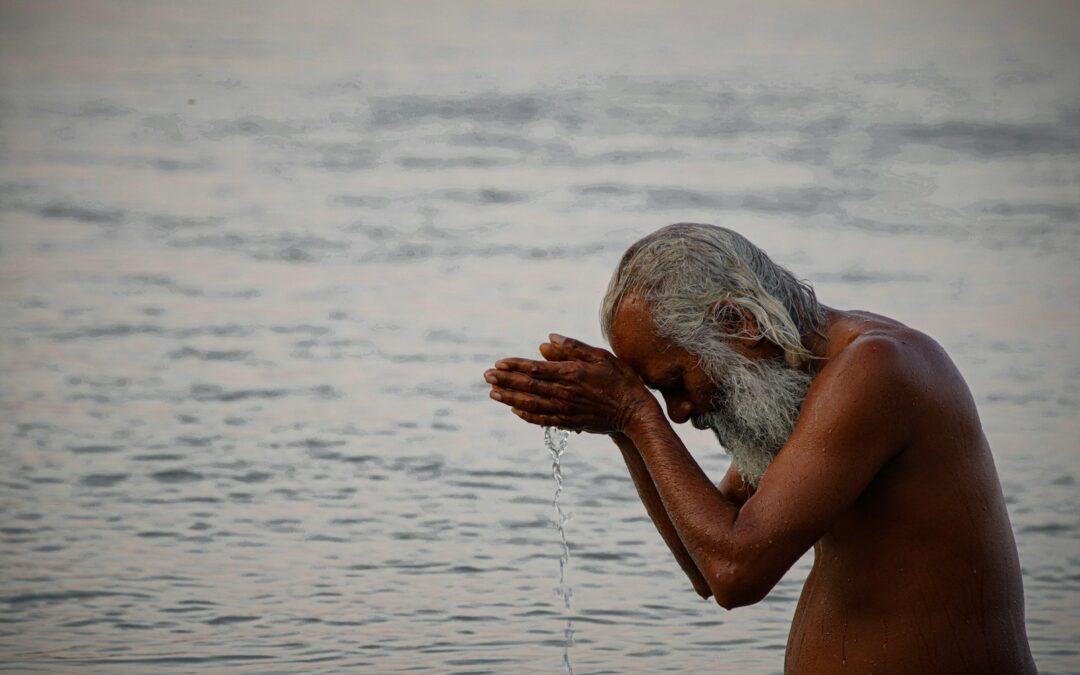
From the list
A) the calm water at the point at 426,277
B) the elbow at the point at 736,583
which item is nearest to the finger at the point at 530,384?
the elbow at the point at 736,583

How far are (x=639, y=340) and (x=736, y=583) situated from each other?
495 millimetres

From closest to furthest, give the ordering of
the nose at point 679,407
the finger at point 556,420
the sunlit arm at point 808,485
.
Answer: the sunlit arm at point 808,485
the finger at point 556,420
the nose at point 679,407

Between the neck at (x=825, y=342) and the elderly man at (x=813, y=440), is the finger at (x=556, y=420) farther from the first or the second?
the neck at (x=825, y=342)

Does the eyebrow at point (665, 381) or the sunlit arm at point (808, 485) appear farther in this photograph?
the eyebrow at point (665, 381)

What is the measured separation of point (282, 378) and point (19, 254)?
3029 millimetres

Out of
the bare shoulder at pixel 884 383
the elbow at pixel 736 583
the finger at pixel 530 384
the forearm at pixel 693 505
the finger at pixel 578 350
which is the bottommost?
the elbow at pixel 736 583

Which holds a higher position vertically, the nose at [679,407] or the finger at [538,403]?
the finger at [538,403]

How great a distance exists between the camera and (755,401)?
275 cm

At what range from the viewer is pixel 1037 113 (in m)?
12.3

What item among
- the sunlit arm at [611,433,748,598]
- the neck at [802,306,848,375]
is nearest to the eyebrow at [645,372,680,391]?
the sunlit arm at [611,433,748,598]

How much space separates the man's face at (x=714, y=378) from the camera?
2715mm

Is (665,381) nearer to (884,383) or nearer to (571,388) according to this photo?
(571,388)

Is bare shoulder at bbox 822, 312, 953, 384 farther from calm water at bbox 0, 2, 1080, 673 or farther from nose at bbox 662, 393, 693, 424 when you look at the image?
calm water at bbox 0, 2, 1080, 673

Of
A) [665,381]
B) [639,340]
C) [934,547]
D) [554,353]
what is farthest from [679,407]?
[934,547]
